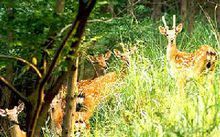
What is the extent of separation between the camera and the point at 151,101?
4.15 metres

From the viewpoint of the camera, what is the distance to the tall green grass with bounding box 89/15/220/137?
2854 mm

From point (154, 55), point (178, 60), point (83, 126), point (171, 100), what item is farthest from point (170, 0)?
point (171, 100)

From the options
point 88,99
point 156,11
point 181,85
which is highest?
point 156,11

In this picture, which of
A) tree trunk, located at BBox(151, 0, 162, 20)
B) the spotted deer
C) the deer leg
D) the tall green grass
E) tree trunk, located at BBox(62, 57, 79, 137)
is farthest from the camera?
tree trunk, located at BBox(151, 0, 162, 20)

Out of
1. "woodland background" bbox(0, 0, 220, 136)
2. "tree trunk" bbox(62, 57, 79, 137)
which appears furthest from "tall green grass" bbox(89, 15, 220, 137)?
"tree trunk" bbox(62, 57, 79, 137)

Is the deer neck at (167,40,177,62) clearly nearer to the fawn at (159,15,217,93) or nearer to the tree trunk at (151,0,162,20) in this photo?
the fawn at (159,15,217,93)

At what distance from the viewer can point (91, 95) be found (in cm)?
555

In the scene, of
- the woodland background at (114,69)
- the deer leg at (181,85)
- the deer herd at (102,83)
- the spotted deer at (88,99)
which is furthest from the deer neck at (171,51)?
the deer leg at (181,85)

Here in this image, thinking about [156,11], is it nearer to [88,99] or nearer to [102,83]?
[102,83]

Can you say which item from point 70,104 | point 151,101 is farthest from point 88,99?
point 70,104

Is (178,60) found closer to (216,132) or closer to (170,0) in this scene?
(216,132)

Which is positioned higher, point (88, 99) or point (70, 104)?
point (70, 104)

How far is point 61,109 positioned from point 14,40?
10.7 feet

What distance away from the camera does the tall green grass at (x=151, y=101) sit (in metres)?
2.85
